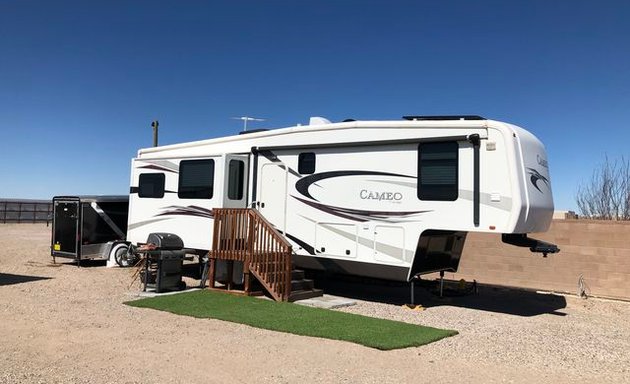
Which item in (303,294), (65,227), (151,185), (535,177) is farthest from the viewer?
(65,227)

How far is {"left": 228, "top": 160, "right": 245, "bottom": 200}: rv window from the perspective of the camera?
1092 cm

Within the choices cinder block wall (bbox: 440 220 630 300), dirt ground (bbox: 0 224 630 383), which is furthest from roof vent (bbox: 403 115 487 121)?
cinder block wall (bbox: 440 220 630 300)

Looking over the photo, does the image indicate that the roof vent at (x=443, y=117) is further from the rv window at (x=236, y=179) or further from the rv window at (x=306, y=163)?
the rv window at (x=236, y=179)

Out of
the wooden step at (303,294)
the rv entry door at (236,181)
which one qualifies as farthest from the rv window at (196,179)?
the wooden step at (303,294)

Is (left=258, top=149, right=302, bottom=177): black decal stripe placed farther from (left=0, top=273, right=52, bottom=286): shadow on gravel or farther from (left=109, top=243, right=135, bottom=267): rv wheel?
(left=109, top=243, right=135, bottom=267): rv wheel

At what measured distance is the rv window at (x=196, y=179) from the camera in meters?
11.1

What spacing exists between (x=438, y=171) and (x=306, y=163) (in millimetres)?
2606

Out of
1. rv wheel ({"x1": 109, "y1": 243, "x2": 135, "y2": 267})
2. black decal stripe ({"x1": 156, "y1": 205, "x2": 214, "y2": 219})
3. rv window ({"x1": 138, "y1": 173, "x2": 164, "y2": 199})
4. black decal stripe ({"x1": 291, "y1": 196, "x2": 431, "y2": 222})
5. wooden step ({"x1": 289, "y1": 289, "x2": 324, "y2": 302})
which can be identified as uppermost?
rv window ({"x1": 138, "y1": 173, "x2": 164, "y2": 199})

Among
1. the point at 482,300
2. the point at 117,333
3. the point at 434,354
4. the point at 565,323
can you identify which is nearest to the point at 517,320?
the point at 565,323

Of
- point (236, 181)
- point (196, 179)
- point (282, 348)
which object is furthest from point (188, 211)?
point (282, 348)

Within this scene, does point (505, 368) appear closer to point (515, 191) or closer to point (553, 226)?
point (515, 191)

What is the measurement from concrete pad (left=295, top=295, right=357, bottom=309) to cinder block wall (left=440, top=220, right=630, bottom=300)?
391 centimetres

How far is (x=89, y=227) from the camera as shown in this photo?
14086 millimetres

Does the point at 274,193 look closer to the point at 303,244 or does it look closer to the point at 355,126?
the point at 303,244
